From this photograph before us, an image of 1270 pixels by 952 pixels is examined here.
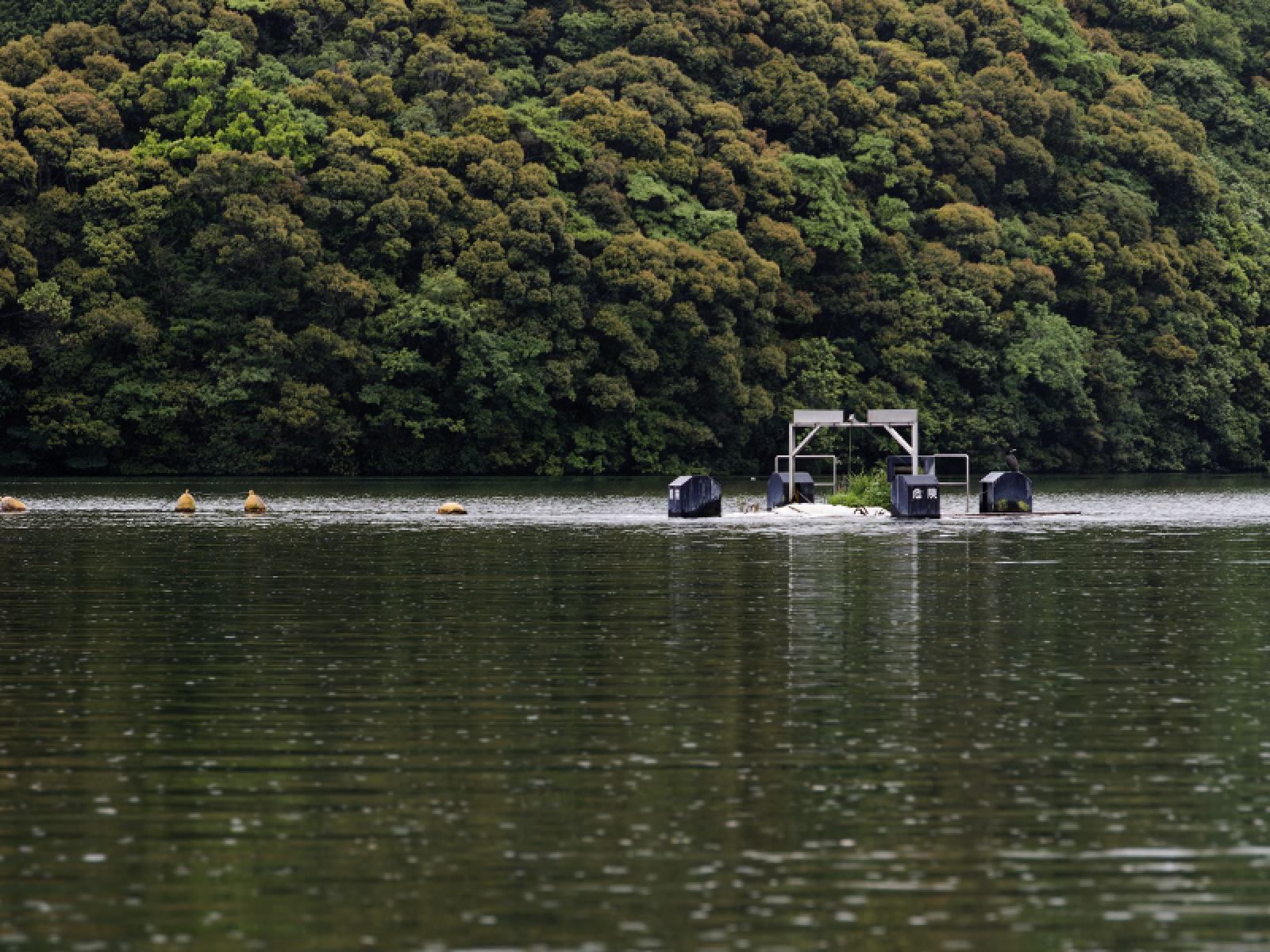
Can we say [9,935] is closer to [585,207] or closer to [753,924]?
[753,924]

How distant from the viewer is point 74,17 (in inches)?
3223

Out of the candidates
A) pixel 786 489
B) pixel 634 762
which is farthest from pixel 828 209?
pixel 634 762

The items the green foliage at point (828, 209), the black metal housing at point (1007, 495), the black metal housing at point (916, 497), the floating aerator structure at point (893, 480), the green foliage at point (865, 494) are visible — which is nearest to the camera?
the black metal housing at point (916, 497)

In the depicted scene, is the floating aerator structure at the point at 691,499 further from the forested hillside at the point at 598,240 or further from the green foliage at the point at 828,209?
the green foliage at the point at 828,209

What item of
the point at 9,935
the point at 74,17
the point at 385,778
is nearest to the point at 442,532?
the point at 385,778

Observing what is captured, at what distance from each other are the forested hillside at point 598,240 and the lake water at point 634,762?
46920mm

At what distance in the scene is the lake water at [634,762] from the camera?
8.98 m

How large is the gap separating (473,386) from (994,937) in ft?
221

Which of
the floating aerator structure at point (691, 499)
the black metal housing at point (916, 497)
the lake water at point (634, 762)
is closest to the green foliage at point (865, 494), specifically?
the black metal housing at point (916, 497)

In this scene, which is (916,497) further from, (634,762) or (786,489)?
(634,762)

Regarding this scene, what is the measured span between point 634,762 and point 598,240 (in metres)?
68.5

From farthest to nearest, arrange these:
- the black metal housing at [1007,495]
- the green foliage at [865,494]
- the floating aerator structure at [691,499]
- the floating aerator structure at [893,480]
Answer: the green foliage at [865,494] < the black metal housing at [1007,495] < the floating aerator structure at [893,480] < the floating aerator structure at [691,499]

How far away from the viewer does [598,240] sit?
80125 mm

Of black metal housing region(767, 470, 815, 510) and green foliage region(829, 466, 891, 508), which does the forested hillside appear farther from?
green foliage region(829, 466, 891, 508)
